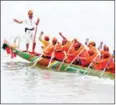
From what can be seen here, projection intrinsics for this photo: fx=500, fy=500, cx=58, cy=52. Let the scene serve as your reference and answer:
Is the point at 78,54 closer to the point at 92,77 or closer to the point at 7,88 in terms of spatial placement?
the point at 92,77

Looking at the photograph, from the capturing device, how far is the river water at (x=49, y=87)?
7057mm

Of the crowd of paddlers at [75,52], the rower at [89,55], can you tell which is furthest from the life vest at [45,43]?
the rower at [89,55]

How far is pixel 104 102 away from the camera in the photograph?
7.00 m

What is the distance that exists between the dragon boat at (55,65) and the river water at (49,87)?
0.38ft

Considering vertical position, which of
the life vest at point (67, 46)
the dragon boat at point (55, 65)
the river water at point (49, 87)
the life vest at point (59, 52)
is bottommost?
the river water at point (49, 87)

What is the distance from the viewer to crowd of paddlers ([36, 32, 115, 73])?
8984mm

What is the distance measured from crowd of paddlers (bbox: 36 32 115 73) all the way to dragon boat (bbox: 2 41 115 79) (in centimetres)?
11

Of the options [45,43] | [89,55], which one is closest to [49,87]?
[89,55]

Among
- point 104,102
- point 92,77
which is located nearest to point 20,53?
point 92,77

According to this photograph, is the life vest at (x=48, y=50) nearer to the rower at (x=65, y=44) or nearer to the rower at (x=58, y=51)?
the rower at (x=58, y=51)

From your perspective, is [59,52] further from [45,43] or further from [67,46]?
[45,43]

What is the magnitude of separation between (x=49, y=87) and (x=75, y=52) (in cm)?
178

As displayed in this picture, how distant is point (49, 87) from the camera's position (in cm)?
784

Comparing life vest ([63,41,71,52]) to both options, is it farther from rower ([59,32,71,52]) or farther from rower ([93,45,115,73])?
rower ([93,45,115,73])
